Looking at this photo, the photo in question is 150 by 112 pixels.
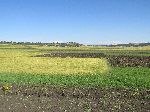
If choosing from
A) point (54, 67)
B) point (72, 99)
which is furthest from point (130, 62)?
point (72, 99)

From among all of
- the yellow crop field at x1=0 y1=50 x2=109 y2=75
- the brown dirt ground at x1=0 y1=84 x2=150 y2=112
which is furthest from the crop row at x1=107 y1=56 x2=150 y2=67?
the brown dirt ground at x1=0 y1=84 x2=150 y2=112

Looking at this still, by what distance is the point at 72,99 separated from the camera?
74.8 ft

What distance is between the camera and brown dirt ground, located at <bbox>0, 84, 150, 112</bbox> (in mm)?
19547

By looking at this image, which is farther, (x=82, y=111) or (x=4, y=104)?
(x=4, y=104)

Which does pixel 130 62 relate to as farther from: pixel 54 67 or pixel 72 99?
pixel 72 99

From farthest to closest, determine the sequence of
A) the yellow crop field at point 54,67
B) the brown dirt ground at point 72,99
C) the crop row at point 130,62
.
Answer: the crop row at point 130,62, the yellow crop field at point 54,67, the brown dirt ground at point 72,99

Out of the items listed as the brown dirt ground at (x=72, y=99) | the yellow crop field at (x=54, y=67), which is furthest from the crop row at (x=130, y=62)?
the brown dirt ground at (x=72, y=99)

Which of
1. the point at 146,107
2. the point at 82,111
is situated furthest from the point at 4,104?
the point at 146,107

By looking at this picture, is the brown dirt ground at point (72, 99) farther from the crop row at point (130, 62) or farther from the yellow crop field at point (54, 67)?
the crop row at point (130, 62)

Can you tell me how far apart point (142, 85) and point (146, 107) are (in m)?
9.56

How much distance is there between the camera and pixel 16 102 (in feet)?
70.5

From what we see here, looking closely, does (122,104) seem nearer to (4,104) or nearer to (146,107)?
(146,107)

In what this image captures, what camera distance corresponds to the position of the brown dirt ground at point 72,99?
19547mm

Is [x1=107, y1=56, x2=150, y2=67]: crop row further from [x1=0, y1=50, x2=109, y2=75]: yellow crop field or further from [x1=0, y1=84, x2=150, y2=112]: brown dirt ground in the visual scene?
[x1=0, y1=84, x2=150, y2=112]: brown dirt ground
